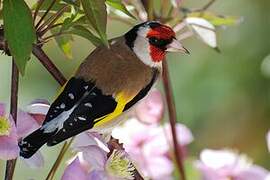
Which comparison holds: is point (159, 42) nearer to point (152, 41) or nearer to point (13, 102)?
point (152, 41)

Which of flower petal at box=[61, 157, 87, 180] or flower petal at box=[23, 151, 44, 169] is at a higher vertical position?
flower petal at box=[23, 151, 44, 169]

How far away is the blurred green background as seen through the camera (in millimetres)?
2375

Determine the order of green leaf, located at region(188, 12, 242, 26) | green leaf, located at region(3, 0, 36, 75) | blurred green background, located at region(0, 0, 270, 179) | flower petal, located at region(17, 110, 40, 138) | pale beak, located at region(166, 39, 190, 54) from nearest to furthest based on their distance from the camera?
green leaf, located at region(3, 0, 36, 75) < flower petal, located at region(17, 110, 40, 138) < pale beak, located at region(166, 39, 190, 54) < green leaf, located at region(188, 12, 242, 26) < blurred green background, located at region(0, 0, 270, 179)

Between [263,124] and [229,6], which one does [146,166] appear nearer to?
[263,124]

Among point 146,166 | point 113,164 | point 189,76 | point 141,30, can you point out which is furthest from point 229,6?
point 113,164

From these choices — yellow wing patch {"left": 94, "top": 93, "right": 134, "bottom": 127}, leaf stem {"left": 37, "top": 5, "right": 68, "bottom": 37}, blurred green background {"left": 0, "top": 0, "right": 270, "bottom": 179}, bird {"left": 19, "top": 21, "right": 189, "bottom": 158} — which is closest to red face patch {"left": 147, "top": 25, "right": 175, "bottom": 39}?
Answer: bird {"left": 19, "top": 21, "right": 189, "bottom": 158}

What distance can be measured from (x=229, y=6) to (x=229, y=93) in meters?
0.27

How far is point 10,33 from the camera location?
0.79 metres

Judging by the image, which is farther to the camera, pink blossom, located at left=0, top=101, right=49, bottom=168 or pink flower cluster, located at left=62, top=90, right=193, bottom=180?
pink flower cluster, located at left=62, top=90, right=193, bottom=180

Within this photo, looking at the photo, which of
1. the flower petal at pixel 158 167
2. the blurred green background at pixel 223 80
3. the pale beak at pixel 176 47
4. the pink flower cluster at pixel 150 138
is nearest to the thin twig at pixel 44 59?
the pale beak at pixel 176 47

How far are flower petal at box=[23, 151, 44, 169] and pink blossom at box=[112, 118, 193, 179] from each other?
47 cm

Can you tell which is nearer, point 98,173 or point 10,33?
point 10,33

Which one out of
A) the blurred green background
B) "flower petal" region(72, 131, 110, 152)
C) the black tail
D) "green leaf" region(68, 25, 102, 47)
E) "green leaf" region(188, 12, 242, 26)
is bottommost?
the blurred green background

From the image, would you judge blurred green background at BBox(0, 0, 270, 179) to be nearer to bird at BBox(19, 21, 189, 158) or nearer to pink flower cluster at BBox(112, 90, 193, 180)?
pink flower cluster at BBox(112, 90, 193, 180)
